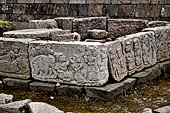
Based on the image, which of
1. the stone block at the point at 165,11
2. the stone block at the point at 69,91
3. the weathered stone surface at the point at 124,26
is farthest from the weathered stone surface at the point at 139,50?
the stone block at the point at 165,11

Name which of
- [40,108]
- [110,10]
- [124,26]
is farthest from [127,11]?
[40,108]

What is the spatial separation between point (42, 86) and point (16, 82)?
22.7 inches

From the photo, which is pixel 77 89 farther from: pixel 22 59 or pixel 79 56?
pixel 22 59

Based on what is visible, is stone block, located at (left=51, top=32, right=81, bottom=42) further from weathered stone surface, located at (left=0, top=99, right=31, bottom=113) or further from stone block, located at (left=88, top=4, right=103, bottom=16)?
stone block, located at (left=88, top=4, right=103, bottom=16)

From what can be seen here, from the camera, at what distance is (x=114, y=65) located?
5402 mm

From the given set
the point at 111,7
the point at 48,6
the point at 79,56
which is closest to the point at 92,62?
the point at 79,56

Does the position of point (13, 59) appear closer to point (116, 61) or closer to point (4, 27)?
point (116, 61)

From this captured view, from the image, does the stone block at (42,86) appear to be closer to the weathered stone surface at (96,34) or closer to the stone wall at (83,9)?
the weathered stone surface at (96,34)

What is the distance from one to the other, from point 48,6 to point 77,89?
6.01 m

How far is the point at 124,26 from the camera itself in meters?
8.10

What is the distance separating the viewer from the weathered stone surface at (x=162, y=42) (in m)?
6.76

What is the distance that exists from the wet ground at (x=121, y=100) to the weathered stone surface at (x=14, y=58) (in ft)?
1.09

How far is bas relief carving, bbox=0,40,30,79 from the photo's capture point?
5.75 metres

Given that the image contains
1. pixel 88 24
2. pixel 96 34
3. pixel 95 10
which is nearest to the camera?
pixel 96 34
